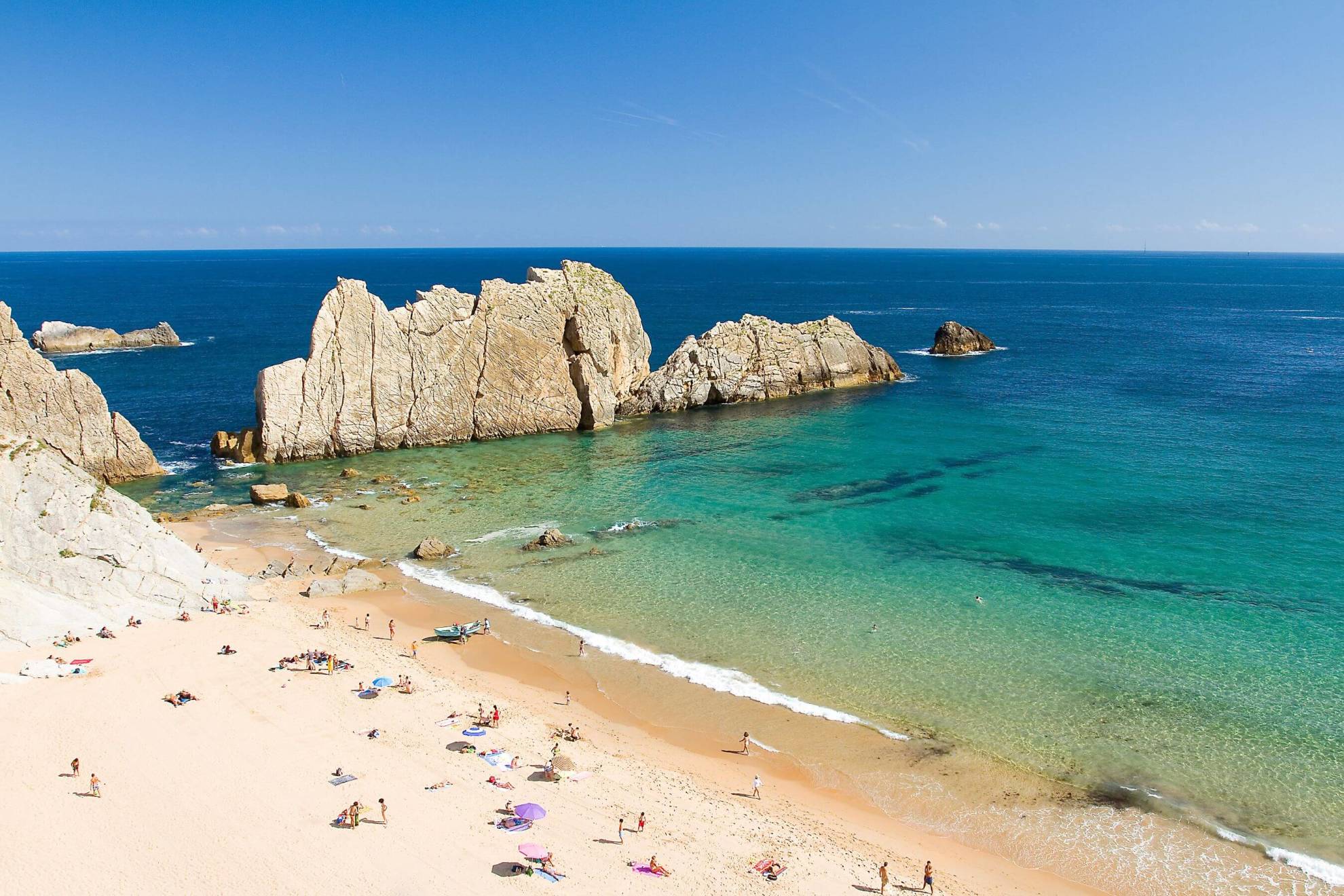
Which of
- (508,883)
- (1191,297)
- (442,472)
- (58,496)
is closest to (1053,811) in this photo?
(508,883)

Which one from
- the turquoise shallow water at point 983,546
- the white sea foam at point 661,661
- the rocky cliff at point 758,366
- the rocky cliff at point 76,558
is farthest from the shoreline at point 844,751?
the rocky cliff at point 758,366

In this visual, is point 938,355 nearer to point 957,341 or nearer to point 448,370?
point 957,341

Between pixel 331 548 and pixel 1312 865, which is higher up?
pixel 331 548

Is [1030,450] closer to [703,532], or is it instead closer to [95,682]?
[703,532]

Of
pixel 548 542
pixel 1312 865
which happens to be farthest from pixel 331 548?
pixel 1312 865

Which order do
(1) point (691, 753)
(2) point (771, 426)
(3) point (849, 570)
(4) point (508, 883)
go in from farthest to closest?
1. (2) point (771, 426)
2. (3) point (849, 570)
3. (1) point (691, 753)
4. (4) point (508, 883)
